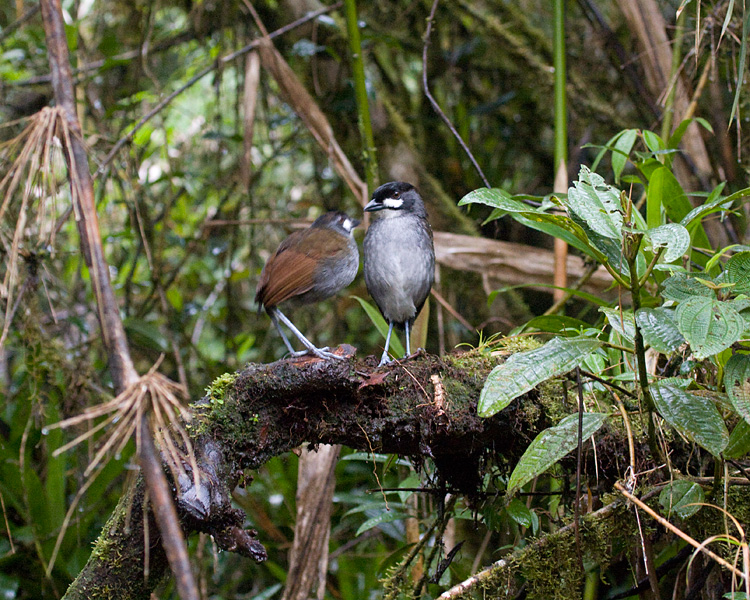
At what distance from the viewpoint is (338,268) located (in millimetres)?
2848

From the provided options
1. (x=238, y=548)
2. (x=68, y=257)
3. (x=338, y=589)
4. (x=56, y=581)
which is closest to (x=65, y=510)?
(x=56, y=581)

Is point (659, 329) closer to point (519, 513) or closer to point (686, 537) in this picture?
point (686, 537)

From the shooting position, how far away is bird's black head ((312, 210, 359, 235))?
325cm

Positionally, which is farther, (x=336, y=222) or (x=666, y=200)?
(x=336, y=222)

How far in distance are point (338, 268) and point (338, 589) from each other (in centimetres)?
200

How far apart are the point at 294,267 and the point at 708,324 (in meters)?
1.69

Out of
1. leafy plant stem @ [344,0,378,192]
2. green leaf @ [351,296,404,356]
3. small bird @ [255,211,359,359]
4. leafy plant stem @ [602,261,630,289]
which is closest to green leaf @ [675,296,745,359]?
leafy plant stem @ [602,261,630,289]

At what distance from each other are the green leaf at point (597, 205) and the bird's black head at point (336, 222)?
1.69 metres

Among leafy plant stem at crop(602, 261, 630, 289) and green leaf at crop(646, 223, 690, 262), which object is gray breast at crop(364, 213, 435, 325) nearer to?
leafy plant stem at crop(602, 261, 630, 289)

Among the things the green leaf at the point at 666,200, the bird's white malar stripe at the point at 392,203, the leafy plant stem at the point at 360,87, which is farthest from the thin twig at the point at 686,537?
the leafy plant stem at the point at 360,87

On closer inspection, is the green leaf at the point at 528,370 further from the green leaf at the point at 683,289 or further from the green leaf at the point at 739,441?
the green leaf at the point at 739,441

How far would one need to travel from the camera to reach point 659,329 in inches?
60.0

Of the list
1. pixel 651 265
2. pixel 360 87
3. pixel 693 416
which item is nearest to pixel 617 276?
pixel 651 265

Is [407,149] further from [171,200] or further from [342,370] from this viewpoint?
[342,370]
